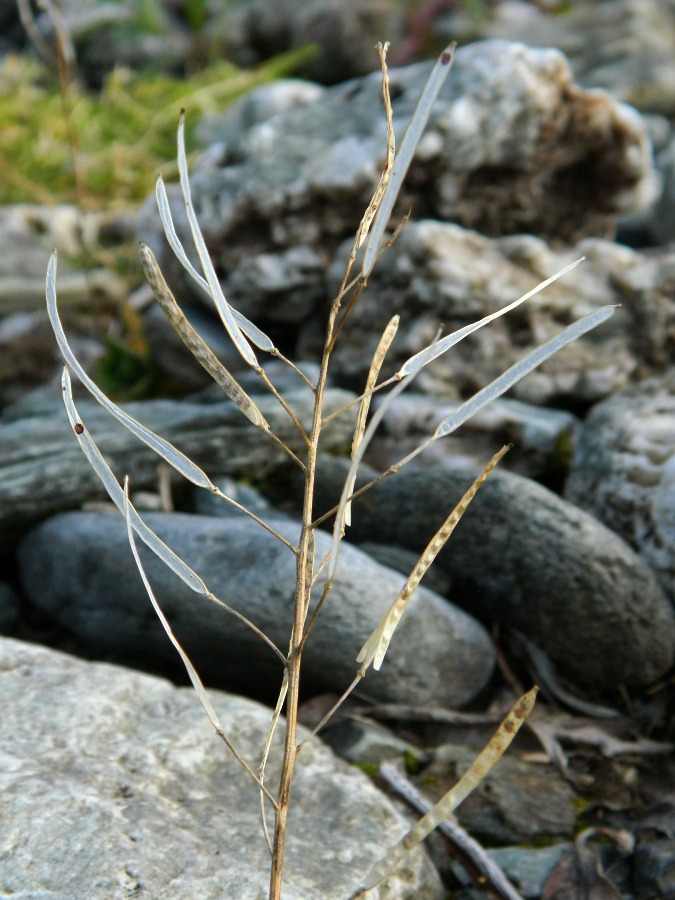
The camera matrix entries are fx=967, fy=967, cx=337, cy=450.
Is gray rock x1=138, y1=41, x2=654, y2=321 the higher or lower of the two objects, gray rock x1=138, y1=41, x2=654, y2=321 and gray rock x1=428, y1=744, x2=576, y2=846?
the higher

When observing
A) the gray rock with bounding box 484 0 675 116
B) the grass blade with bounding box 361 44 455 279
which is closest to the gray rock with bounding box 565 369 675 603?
the grass blade with bounding box 361 44 455 279

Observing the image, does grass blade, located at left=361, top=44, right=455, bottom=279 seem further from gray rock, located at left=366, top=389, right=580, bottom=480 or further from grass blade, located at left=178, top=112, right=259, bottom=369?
gray rock, located at left=366, top=389, right=580, bottom=480

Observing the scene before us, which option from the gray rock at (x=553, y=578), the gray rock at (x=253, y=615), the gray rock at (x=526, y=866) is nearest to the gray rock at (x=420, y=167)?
the gray rock at (x=553, y=578)

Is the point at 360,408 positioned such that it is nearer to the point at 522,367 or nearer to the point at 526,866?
the point at 522,367

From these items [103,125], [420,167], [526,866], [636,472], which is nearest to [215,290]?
[526,866]

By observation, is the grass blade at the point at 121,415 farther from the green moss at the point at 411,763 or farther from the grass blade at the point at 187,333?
the green moss at the point at 411,763

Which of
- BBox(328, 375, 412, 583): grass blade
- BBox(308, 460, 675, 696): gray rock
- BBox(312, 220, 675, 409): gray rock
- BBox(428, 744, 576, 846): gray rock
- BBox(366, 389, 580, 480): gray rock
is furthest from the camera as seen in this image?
BBox(312, 220, 675, 409): gray rock

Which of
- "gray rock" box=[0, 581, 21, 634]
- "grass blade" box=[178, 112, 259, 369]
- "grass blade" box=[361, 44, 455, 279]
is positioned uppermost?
"grass blade" box=[361, 44, 455, 279]
